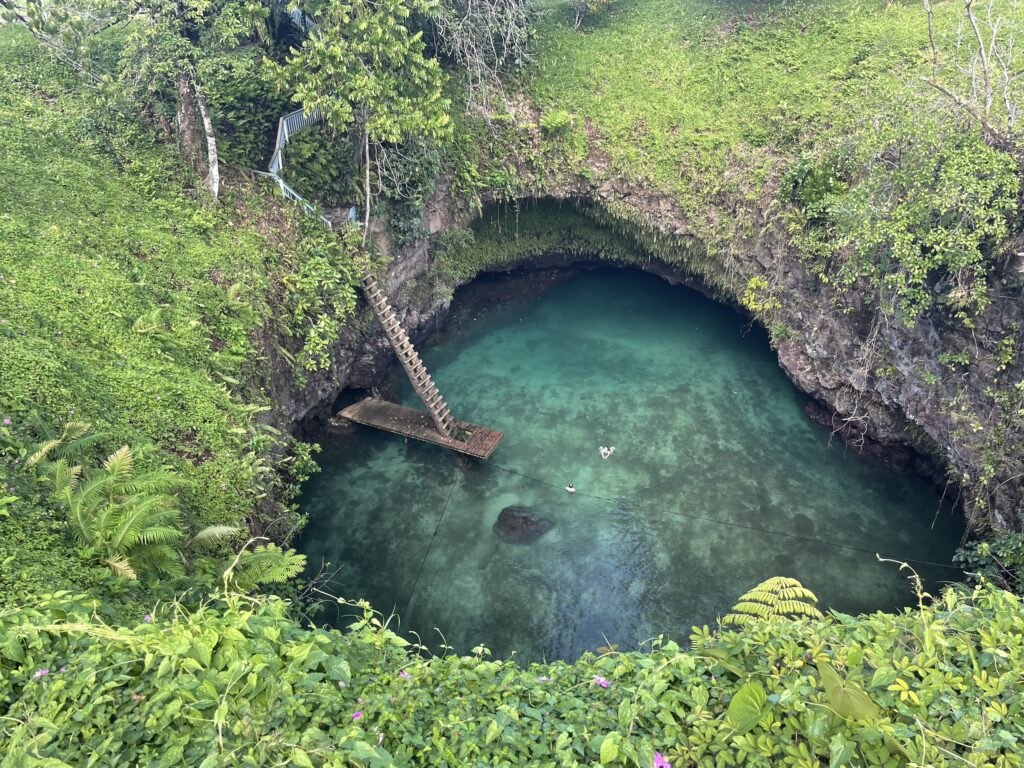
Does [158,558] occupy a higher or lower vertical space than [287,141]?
lower

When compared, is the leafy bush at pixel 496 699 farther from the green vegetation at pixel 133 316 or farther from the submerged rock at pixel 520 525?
the submerged rock at pixel 520 525

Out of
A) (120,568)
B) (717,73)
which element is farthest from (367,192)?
(717,73)

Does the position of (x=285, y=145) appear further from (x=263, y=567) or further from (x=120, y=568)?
(x=120, y=568)

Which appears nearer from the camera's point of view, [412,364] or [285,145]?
[412,364]

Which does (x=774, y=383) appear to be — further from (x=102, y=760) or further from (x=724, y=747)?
(x=102, y=760)

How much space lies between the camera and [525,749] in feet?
14.0

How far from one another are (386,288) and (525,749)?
1256 cm

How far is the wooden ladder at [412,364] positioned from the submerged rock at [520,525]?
7.53 ft

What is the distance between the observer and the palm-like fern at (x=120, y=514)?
19.2 ft

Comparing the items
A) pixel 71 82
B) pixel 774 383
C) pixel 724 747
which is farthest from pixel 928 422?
pixel 71 82

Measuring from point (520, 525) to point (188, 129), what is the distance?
11.3 metres

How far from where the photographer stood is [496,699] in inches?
190

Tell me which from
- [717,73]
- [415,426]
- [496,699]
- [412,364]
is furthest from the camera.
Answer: [717,73]

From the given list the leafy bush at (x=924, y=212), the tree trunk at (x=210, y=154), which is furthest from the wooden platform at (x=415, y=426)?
the leafy bush at (x=924, y=212)
